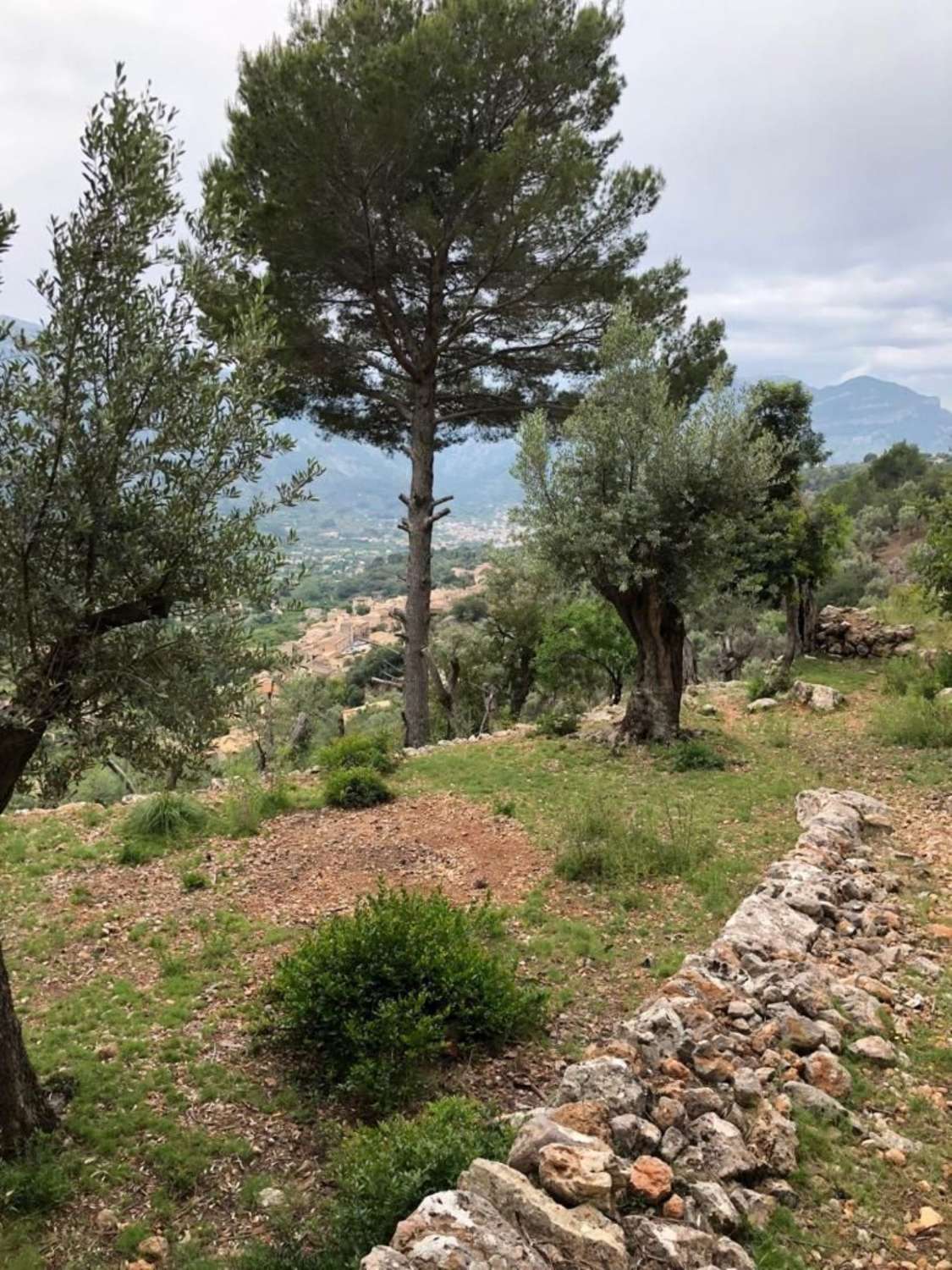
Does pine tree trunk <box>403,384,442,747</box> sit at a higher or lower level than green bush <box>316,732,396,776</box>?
higher

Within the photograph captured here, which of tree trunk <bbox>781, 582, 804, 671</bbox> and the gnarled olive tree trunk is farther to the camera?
tree trunk <bbox>781, 582, 804, 671</bbox>

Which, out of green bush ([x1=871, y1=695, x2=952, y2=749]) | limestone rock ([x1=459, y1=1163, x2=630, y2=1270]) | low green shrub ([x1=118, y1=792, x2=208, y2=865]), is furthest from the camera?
green bush ([x1=871, y1=695, x2=952, y2=749])

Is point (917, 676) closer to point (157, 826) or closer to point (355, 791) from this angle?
point (355, 791)

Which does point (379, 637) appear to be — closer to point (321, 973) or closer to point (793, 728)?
point (793, 728)

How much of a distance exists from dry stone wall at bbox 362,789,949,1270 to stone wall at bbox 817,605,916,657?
712 inches

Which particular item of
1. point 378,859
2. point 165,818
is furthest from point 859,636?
point 165,818

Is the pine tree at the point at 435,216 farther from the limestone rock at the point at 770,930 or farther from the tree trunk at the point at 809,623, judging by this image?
the limestone rock at the point at 770,930

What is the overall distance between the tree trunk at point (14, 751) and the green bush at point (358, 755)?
9551 mm

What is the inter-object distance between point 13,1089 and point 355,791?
826 cm

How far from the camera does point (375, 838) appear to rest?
1143cm

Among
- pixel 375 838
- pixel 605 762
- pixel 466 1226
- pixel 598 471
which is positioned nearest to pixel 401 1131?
pixel 466 1226

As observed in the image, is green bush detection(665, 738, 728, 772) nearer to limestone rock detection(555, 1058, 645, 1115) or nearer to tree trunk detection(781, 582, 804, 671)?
tree trunk detection(781, 582, 804, 671)

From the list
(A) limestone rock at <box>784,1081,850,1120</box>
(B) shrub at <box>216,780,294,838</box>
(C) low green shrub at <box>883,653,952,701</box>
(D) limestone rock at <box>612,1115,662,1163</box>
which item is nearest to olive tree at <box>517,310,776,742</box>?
(C) low green shrub at <box>883,653,952,701</box>

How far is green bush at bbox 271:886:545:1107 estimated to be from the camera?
5559mm
